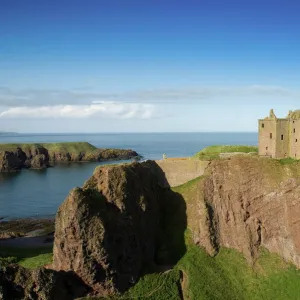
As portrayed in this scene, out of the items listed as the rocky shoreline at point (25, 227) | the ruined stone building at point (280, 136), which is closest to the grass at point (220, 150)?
the ruined stone building at point (280, 136)

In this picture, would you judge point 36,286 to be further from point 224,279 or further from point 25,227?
point 25,227

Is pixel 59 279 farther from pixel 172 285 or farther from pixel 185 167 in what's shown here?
pixel 185 167

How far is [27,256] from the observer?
47.9m

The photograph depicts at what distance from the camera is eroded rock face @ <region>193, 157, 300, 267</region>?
123ft

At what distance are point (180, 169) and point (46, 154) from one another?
12501 centimetres

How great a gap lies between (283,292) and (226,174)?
1190 centimetres

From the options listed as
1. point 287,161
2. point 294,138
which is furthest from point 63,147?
point 287,161

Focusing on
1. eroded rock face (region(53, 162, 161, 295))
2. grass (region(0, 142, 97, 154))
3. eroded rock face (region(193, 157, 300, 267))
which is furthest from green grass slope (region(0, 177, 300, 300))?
grass (region(0, 142, 97, 154))

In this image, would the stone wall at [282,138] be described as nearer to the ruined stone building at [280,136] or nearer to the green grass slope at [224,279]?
the ruined stone building at [280,136]

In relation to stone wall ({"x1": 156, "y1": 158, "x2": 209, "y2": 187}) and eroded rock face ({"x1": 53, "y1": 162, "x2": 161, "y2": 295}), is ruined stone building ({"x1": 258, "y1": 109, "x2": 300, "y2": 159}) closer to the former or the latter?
stone wall ({"x1": 156, "y1": 158, "x2": 209, "y2": 187})

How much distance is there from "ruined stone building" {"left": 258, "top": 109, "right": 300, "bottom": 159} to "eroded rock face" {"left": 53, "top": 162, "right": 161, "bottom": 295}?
45.1 feet

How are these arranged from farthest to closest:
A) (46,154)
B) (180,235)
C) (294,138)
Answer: (46,154)
(294,138)
(180,235)

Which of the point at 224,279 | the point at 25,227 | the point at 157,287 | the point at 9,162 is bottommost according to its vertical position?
the point at 25,227

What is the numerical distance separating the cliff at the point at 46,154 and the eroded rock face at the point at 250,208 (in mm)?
107708
